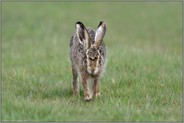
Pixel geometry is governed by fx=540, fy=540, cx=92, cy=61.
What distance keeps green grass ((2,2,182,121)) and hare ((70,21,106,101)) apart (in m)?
0.23

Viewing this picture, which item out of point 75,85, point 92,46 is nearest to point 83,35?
point 92,46

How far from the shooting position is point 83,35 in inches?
312

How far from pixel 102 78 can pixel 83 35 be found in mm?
1628

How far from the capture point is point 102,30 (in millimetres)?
7727

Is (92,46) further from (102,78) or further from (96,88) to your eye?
(102,78)

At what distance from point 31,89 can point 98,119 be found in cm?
227

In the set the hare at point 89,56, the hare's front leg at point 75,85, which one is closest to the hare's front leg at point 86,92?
the hare at point 89,56

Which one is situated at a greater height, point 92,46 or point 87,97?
point 92,46

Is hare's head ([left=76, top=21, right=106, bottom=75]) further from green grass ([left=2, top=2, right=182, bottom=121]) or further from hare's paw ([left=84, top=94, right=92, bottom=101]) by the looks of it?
green grass ([left=2, top=2, right=182, bottom=121])

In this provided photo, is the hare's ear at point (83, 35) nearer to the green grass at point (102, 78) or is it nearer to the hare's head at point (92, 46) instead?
the hare's head at point (92, 46)

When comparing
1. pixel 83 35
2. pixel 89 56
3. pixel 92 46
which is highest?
pixel 83 35

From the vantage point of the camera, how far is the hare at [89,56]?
7531 millimetres

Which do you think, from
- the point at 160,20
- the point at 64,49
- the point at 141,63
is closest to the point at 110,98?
the point at 141,63

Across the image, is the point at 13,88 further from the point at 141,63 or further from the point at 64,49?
the point at 64,49
